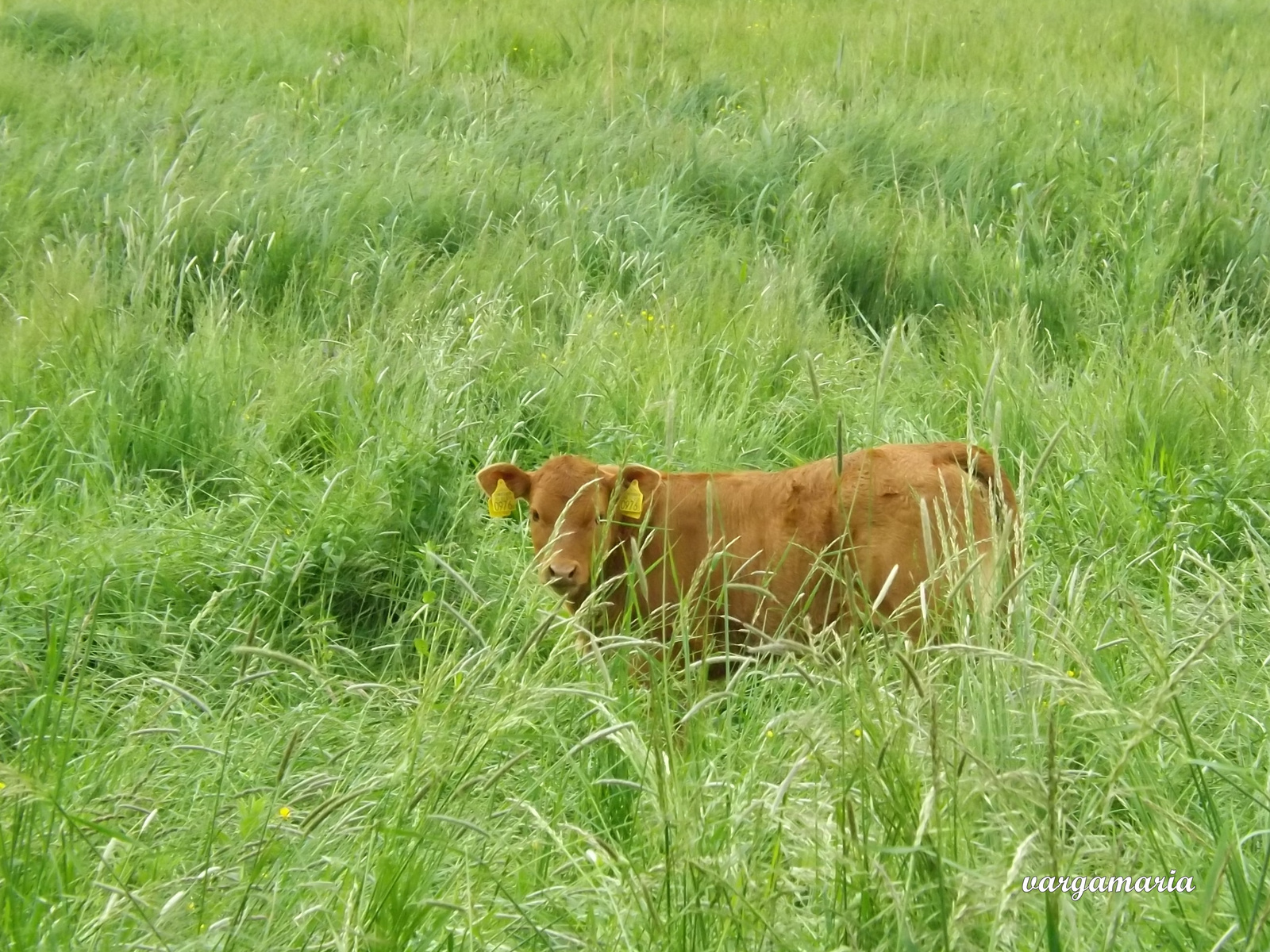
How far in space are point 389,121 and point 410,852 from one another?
234 inches

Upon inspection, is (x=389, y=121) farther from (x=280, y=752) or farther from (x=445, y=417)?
(x=280, y=752)

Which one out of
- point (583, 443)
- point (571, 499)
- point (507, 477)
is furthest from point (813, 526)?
point (583, 443)

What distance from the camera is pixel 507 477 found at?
11.7 ft

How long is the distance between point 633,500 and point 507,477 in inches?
15.4

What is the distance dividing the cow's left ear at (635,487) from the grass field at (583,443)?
0.18m

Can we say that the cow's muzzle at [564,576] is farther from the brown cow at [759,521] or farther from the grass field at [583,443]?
the grass field at [583,443]

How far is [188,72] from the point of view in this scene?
24.8 feet

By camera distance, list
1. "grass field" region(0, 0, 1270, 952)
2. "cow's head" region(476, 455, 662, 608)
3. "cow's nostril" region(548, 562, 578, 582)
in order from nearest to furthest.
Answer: "grass field" region(0, 0, 1270, 952) → "cow's nostril" region(548, 562, 578, 582) → "cow's head" region(476, 455, 662, 608)

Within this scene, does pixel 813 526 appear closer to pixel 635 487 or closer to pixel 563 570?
pixel 635 487

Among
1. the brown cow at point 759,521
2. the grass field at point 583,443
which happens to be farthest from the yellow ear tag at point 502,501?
the grass field at point 583,443

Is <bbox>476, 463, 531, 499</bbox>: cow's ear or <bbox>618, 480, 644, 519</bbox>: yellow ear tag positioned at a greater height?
<bbox>618, 480, 644, 519</bbox>: yellow ear tag

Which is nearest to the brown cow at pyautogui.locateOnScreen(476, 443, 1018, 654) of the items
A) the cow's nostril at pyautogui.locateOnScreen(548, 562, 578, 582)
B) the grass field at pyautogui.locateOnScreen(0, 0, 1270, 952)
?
the cow's nostril at pyautogui.locateOnScreen(548, 562, 578, 582)

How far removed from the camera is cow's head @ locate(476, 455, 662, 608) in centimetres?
332

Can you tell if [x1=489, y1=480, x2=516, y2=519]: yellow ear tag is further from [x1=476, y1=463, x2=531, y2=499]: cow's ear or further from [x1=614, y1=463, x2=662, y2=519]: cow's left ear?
[x1=614, y1=463, x2=662, y2=519]: cow's left ear
